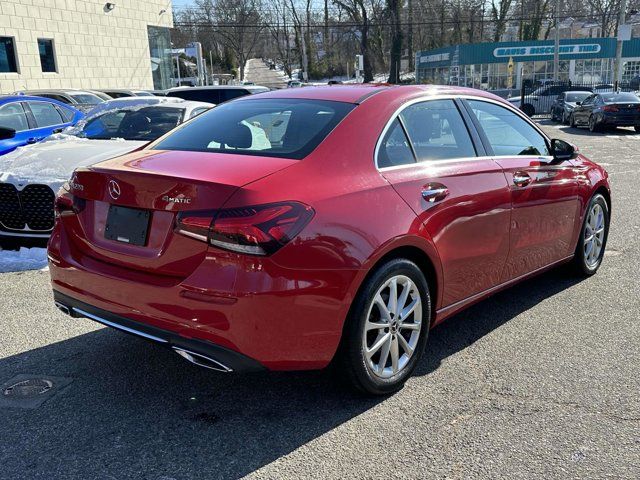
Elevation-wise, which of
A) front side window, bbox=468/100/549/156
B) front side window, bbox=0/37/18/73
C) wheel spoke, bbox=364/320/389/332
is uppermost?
front side window, bbox=0/37/18/73

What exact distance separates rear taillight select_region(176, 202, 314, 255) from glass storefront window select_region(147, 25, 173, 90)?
130 feet

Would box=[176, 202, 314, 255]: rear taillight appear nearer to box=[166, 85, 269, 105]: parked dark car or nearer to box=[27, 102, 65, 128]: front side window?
box=[27, 102, 65, 128]: front side window

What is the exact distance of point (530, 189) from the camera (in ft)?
14.2

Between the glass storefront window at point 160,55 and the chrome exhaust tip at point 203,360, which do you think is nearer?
the chrome exhaust tip at point 203,360

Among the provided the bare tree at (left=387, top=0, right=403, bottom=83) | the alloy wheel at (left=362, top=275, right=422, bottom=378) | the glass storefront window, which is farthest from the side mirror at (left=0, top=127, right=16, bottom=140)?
the bare tree at (left=387, top=0, right=403, bottom=83)

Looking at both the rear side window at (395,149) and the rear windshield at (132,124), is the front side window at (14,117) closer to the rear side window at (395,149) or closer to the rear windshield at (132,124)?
the rear windshield at (132,124)

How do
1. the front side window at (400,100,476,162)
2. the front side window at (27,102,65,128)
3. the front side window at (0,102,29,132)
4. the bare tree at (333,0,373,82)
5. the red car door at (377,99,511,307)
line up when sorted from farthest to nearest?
the bare tree at (333,0,373,82)
the front side window at (27,102,65,128)
the front side window at (0,102,29,132)
the front side window at (400,100,476,162)
the red car door at (377,99,511,307)

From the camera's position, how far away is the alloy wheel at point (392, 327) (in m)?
3.21

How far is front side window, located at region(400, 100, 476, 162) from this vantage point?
367cm

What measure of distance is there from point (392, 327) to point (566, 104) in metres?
26.1

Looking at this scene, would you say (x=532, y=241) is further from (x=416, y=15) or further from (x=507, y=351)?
(x=416, y=15)

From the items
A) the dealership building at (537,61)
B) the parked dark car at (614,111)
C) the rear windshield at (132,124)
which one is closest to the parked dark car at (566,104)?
the parked dark car at (614,111)

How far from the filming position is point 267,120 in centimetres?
384

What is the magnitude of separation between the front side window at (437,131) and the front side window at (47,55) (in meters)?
30.8
